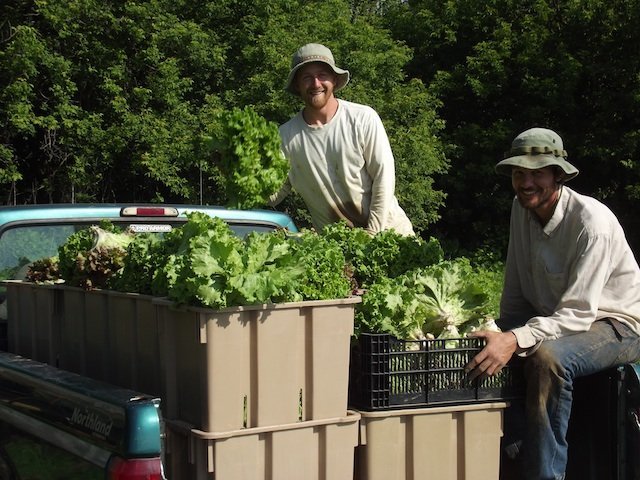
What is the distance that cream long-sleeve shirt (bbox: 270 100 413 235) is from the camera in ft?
17.7

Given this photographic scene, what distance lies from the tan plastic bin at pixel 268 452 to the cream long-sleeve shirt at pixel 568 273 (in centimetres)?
91

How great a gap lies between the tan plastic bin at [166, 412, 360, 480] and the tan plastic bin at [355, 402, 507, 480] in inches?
4.0

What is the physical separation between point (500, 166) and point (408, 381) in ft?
3.96

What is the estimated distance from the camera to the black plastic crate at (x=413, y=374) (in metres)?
3.63

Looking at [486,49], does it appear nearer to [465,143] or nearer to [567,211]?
[465,143]

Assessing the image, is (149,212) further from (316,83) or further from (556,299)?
(556,299)

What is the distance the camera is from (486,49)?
68.2 ft

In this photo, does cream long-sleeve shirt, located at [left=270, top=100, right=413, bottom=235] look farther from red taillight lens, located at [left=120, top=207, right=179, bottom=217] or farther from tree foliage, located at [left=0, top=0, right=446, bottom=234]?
tree foliage, located at [left=0, top=0, right=446, bottom=234]

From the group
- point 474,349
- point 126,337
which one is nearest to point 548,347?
point 474,349

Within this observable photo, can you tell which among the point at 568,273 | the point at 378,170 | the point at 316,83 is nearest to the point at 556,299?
the point at 568,273

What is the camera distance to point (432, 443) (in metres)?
3.70

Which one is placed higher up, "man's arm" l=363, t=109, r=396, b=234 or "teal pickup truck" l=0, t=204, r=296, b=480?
"man's arm" l=363, t=109, r=396, b=234

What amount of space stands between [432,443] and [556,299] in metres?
1.04

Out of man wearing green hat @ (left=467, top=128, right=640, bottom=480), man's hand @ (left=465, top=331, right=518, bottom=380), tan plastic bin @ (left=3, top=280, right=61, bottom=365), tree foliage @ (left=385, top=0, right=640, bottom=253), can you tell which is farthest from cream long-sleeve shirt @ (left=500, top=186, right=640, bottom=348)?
tree foliage @ (left=385, top=0, right=640, bottom=253)
